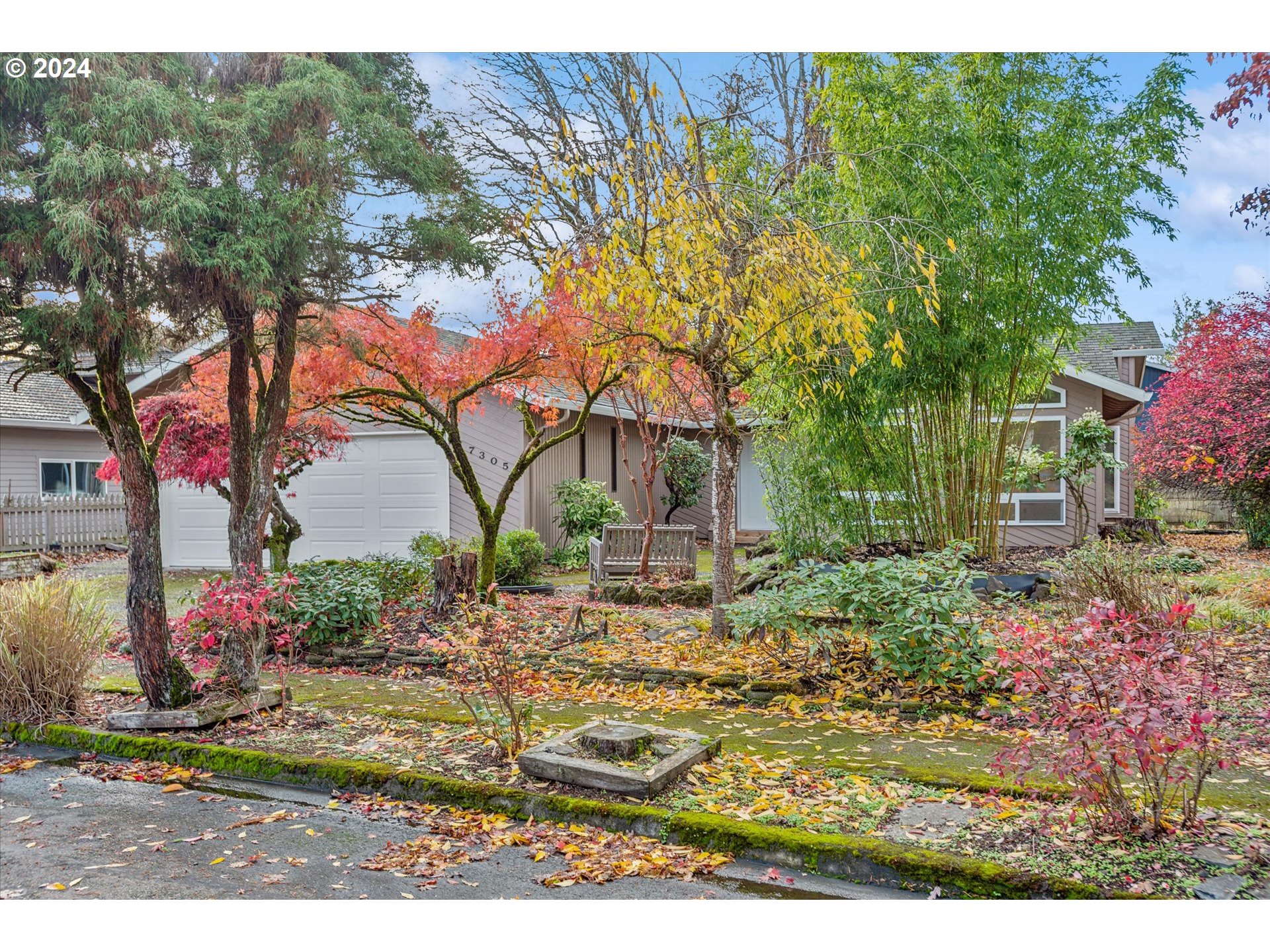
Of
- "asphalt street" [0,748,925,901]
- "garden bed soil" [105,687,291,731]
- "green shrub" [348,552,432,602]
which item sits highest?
"green shrub" [348,552,432,602]

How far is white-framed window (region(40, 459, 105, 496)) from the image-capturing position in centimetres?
1439

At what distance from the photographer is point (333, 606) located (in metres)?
6.44

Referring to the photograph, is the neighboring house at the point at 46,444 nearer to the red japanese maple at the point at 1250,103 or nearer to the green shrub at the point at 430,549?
the green shrub at the point at 430,549

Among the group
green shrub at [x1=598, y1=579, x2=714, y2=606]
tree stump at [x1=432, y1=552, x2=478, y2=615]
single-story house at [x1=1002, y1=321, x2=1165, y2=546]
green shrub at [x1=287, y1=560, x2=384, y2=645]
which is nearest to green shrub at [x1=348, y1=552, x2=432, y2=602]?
green shrub at [x1=287, y1=560, x2=384, y2=645]

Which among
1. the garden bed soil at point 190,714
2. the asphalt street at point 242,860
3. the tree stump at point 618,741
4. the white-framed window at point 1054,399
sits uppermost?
the white-framed window at point 1054,399

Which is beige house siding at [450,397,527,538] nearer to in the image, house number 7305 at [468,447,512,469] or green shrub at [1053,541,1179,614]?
house number 7305 at [468,447,512,469]

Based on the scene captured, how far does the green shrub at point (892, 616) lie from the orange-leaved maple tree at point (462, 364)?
106 inches

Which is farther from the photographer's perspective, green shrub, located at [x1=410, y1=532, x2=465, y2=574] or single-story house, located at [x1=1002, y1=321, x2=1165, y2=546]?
single-story house, located at [x1=1002, y1=321, x2=1165, y2=546]

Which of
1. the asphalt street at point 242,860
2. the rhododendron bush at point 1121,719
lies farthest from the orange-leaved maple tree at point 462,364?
the rhododendron bush at point 1121,719

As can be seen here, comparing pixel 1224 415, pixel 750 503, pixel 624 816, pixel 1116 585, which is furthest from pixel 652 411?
pixel 624 816

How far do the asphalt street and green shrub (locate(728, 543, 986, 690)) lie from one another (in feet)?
6.82

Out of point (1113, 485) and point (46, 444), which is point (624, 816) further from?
point (46, 444)

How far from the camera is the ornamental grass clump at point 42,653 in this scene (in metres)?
4.46
